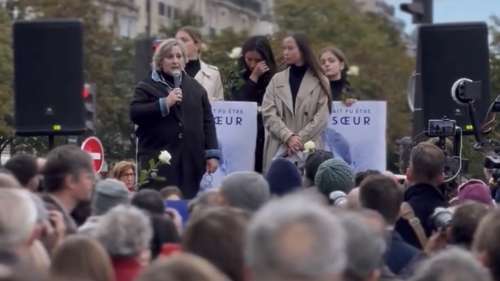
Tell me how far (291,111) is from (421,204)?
154 inches

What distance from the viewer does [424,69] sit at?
16469mm

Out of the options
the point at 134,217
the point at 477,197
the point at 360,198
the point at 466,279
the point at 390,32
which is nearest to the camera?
the point at 466,279

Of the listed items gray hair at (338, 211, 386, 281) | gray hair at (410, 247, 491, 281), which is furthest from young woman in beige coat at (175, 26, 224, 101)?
gray hair at (410, 247, 491, 281)

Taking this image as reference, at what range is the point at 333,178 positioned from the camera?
37.0 feet

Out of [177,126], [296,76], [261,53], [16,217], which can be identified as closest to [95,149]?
[261,53]

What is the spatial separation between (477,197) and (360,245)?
4398 millimetres

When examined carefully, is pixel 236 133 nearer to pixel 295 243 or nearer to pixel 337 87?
pixel 337 87

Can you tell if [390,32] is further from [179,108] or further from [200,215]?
[200,215]

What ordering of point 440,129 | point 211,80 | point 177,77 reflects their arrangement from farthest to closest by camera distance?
point 211,80
point 440,129
point 177,77

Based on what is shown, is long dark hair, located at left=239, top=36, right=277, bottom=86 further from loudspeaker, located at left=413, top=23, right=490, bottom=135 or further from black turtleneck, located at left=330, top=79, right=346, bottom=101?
loudspeaker, located at left=413, top=23, right=490, bottom=135

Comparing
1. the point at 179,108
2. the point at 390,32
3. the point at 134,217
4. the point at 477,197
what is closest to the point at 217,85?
the point at 179,108

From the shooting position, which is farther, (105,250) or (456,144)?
(456,144)

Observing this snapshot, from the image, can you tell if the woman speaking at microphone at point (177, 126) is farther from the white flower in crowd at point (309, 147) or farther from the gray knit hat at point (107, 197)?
the gray knit hat at point (107, 197)

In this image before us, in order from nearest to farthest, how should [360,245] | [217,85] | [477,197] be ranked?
1. [360,245]
2. [477,197]
3. [217,85]
